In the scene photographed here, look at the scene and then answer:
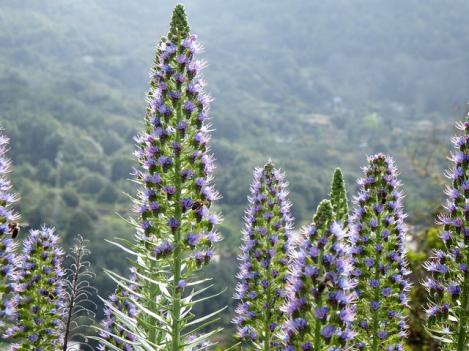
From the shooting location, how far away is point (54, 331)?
26.0 ft

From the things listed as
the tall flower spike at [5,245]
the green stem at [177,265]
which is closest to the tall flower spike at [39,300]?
the tall flower spike at [5,245]

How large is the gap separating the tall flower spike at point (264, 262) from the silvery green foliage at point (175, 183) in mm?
788

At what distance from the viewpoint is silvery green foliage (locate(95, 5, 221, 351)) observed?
7371mm

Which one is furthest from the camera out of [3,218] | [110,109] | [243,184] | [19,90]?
[110,109]

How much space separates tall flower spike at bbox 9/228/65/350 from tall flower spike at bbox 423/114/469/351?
4192 mm

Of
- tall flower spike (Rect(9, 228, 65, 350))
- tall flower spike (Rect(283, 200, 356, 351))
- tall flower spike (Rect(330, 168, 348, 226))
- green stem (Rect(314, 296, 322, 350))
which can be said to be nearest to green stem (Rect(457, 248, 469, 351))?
tall flower spike (Rect(330, 168, 348, 226))

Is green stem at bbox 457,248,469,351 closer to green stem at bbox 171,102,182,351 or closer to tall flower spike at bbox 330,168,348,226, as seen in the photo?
tall flower spike at bbox 330,168,348,226

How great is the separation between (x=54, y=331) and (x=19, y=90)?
168 meters

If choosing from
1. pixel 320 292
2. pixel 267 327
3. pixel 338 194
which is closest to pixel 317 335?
pixel 320 292

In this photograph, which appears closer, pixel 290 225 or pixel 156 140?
pixel 156 140

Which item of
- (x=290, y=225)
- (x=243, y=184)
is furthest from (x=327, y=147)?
(x=290, y=225)

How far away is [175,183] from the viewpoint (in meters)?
7.45

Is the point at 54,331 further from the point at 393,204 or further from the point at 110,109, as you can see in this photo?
the point at 110,109

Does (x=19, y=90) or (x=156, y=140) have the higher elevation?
(x=156, y=140)
